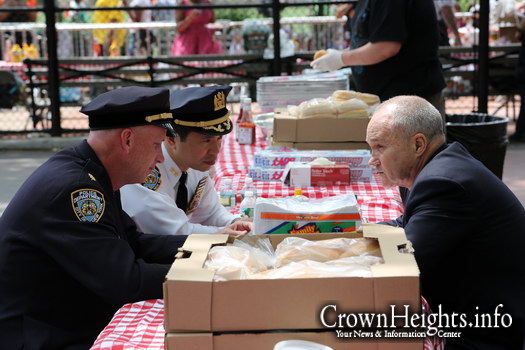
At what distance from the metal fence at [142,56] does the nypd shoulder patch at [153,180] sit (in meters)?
6.39

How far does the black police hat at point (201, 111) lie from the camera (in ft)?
11.1

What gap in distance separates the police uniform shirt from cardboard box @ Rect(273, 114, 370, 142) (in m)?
2.37

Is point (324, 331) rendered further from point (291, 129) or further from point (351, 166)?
point (291, 129)

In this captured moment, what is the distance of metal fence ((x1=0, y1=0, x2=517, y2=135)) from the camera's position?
31.8 feet

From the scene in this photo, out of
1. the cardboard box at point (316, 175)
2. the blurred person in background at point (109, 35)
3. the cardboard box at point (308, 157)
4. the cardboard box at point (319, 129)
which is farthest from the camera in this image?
the blurred person in background at point (109, 35)

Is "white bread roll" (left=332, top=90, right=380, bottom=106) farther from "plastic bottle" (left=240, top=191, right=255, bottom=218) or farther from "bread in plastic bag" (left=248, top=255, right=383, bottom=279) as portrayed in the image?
"bread in plastic bag" (left=248, top=255, right=383, bottom=279)

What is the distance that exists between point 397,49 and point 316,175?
146cm

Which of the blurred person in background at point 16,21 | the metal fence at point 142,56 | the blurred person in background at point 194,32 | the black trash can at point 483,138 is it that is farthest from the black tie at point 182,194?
the blurred person in background at point 16,21

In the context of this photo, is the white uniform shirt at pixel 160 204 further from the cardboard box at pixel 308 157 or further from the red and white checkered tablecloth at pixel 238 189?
the cardboard box at pixel 308 157

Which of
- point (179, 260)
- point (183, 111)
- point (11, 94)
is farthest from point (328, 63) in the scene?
point (11, 94)

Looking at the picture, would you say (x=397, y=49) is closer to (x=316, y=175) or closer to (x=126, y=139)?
(x=316, y=175)

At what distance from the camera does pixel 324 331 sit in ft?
6.03

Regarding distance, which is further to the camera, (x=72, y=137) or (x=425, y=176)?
(x=72, y=137)

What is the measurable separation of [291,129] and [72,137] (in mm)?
5952
